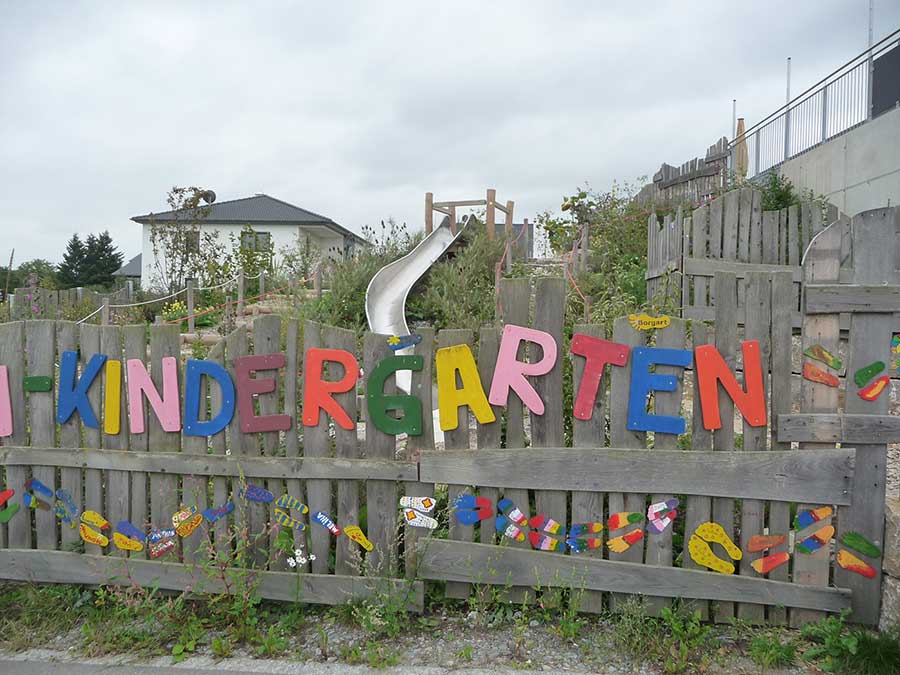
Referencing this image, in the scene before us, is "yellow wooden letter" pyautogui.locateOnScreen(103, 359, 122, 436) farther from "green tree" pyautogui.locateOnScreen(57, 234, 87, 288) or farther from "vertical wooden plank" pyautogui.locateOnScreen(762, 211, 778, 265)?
"green tree" pyautogui.locateOnScreen(57, 234, 87, 288)

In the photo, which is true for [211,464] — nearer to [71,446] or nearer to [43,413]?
[71,446]

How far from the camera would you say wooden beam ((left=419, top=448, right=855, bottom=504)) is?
3195 mm

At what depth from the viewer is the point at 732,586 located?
325 centimetres

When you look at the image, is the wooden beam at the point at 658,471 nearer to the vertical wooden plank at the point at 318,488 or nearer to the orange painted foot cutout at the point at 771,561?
the orange painted foot cutout at the point at 771,561

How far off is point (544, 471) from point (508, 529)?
37cm

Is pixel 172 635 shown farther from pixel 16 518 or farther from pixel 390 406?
pixel 390 406

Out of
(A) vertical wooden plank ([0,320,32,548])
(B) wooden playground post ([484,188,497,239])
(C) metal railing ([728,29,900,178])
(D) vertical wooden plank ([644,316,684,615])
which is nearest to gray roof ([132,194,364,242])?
(B) wooden playground post ([484,188,497,239])

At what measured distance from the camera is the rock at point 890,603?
303 centimetres

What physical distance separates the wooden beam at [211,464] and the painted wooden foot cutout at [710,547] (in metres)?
1.50

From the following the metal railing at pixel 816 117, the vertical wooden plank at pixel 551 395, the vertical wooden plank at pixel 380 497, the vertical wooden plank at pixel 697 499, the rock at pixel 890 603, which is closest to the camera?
the rock at pixel 890 603

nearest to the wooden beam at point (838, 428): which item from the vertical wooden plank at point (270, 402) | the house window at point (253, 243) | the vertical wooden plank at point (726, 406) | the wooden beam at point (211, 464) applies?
the vertical wooden plank at point (726, 406)

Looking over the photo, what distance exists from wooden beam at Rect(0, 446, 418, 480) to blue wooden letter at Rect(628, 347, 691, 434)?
1215 millimetres

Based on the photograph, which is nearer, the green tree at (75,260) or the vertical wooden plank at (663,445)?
the vertical wooden plank at (663,445)

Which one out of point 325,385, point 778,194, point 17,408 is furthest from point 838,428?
point 778,194
